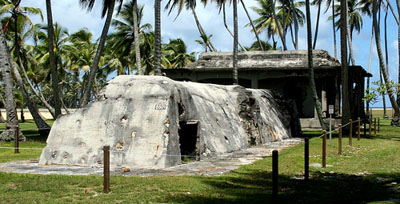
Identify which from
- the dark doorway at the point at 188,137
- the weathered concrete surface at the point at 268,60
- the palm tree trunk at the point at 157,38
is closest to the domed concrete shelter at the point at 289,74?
the weathered concrete surface at the point at 268,60

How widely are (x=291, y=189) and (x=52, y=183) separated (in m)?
4.47

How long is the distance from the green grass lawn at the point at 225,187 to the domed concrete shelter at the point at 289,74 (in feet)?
58.9

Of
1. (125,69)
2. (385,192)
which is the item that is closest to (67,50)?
(125,69)

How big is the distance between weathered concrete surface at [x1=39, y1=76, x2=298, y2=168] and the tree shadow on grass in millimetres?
2220

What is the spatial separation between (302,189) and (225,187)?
1.45 m

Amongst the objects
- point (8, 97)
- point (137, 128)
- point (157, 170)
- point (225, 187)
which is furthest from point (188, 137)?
point (8, 97)

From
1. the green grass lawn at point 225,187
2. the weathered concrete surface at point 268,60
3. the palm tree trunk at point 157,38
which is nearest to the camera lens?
the green grass lawn at point 225,187

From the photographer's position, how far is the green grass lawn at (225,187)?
820 cm

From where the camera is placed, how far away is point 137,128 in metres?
12.4

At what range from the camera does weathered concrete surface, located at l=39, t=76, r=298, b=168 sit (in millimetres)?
12031

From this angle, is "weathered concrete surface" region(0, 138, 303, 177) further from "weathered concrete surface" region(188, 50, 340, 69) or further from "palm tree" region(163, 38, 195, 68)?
"palm tree" region(163, 38, 195, 68)

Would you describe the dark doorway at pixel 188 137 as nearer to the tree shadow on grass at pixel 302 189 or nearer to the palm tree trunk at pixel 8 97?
the tree shadow on grass at pixel 302 189

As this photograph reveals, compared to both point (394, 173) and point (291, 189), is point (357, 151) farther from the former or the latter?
point (291, 189)

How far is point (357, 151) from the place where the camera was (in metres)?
16.5
